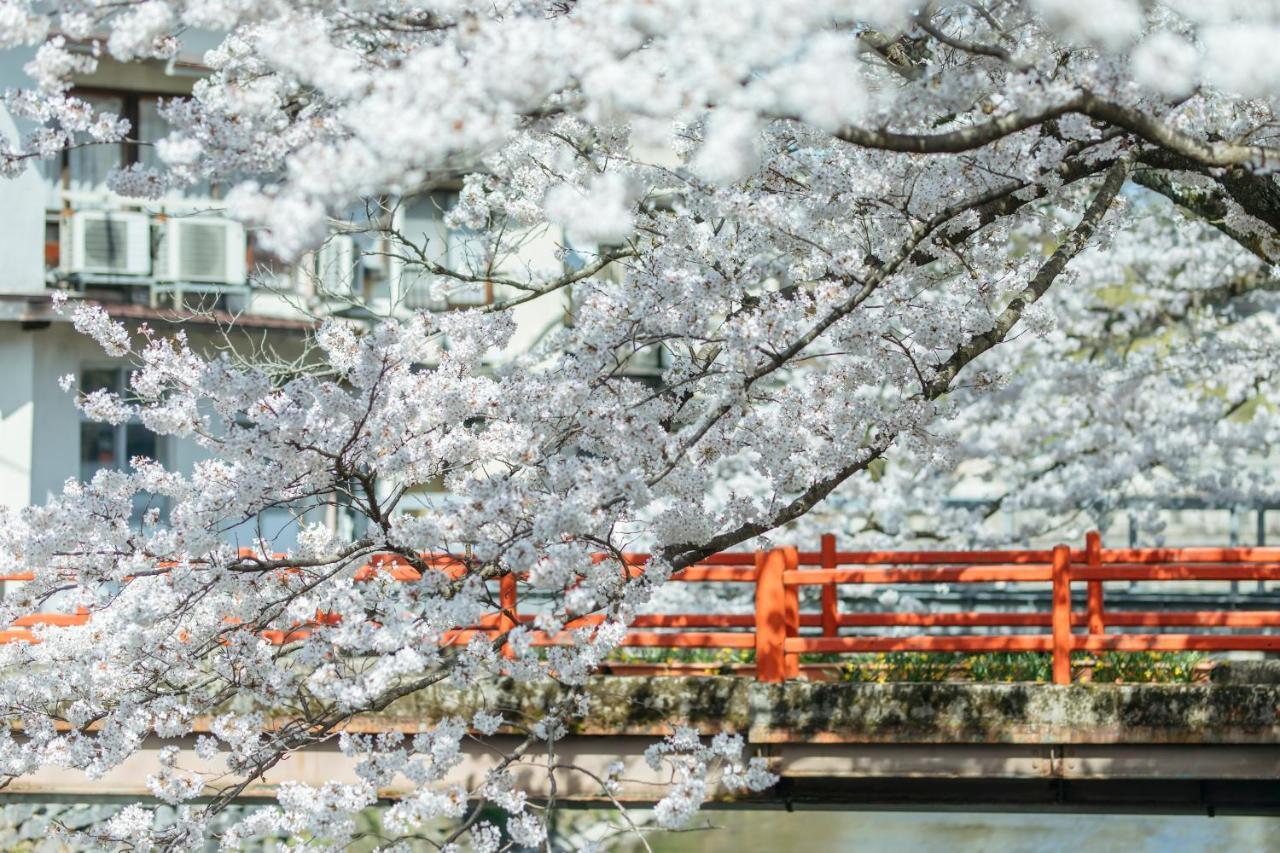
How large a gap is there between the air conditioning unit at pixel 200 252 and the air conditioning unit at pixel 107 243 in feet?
0.78

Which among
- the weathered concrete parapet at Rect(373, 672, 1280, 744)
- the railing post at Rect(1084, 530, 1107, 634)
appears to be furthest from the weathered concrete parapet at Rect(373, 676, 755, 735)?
the railing post at Rect(1084, 530, 1107, 634)

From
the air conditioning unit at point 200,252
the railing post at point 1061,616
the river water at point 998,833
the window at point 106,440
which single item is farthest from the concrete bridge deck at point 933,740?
the air conditioning unit at point 200,252

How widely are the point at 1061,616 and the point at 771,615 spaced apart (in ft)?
5.66

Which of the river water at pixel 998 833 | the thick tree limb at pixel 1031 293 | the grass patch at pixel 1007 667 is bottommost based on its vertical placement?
the river water at pixel 998 833

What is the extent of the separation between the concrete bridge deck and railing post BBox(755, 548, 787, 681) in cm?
15

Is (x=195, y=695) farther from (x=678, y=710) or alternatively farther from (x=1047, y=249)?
(x=1047, y=249)

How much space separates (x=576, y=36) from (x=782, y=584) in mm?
5359

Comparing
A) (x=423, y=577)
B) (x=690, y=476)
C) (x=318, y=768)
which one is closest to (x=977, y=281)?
(x=690, y=476)

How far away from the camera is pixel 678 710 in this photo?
9.34 meters

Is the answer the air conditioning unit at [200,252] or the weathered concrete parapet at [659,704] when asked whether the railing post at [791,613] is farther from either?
the air conditioning unit at [200,252]

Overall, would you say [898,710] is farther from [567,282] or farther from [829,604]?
[567,282]

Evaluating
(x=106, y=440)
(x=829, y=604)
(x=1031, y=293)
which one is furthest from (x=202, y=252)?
(x=1031, y=293)

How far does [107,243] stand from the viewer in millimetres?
16672

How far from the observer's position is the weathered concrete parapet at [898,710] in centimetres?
899
